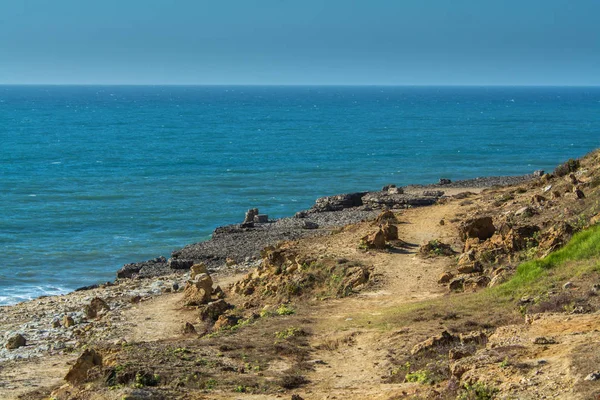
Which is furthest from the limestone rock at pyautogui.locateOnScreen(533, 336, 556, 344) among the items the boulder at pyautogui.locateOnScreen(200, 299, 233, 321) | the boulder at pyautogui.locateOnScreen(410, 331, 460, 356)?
the boulder at pyautogui.locateOnScreen(200, 299, 233, 321)

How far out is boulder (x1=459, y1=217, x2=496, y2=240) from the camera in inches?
1141

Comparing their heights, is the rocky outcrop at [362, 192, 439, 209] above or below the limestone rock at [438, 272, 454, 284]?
below

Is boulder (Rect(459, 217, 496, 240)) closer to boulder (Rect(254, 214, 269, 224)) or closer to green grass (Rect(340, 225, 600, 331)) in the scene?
green grass (Rect(340, 225, 600, 331))

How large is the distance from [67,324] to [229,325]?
261 inches

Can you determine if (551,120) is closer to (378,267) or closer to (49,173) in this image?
(49,173)

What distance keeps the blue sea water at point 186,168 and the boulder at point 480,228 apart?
18163mm

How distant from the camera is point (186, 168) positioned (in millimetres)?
80062

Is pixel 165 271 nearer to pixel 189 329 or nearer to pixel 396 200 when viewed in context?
pixel 189 329

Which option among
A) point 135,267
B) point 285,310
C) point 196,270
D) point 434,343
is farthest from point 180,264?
point 434,343

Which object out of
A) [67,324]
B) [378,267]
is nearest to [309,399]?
[378,267]

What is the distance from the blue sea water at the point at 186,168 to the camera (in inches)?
1871

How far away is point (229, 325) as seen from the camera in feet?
78.9

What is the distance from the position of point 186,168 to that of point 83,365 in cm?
6177

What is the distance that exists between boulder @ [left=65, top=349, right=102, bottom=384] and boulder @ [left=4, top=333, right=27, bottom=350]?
7415 millimetres
